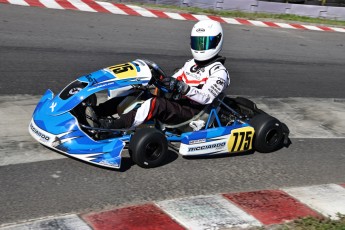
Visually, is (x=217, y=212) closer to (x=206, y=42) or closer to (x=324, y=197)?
(x=324, y=197)

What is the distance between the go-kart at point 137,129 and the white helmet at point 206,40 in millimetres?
441

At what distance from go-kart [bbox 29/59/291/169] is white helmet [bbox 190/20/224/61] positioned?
1.45ft

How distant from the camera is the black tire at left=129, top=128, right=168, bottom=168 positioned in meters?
4.87

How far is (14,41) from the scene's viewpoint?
9.04m

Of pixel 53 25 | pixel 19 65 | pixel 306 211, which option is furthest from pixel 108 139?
pixel 53 25

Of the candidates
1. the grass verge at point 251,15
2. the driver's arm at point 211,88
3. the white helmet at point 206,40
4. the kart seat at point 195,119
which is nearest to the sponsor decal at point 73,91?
the kart seat at point 195,119

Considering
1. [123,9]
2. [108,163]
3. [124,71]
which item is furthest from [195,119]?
[123,9]

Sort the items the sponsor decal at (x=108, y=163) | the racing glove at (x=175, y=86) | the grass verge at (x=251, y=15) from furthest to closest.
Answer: the grass verge at (x=251, y=15), the racing glove at (x=175, y=86), the sponsor decal at (x=108, y=163)

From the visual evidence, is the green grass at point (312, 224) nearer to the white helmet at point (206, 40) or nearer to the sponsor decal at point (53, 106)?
the white helmet at point (206, 40)

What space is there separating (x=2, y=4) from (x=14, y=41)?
8.64ft

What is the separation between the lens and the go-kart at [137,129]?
15.9ft

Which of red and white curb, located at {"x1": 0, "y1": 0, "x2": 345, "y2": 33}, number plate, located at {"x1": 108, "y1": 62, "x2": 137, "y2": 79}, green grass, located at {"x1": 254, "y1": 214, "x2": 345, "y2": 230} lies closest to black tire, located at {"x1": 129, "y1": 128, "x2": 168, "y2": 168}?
number plate, located at {"x1": 108, "y1": 62, "x2": 137, "y2": 79}

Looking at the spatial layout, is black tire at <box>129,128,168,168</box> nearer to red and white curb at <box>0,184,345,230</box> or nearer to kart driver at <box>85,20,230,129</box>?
kart driver at <box>85,20,230,129</box>

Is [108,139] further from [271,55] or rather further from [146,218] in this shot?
[271,55]
